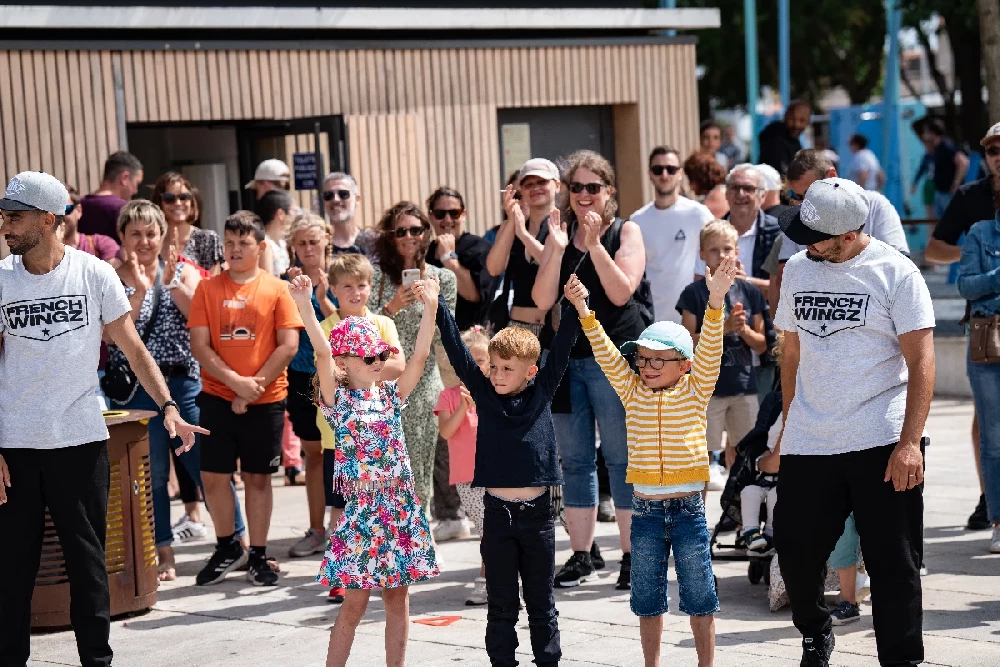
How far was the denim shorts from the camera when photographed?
18.2 feet

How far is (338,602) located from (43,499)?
1.88 metres

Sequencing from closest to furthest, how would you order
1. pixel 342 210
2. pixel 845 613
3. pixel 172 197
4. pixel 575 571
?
pixel 845 613
pixel 575 571
pixel 172 197
pixel 342 210

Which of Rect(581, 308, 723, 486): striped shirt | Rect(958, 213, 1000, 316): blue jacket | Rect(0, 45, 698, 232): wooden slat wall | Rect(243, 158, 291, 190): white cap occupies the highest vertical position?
Rect(0, 45, 698, 232): wooden slat wall

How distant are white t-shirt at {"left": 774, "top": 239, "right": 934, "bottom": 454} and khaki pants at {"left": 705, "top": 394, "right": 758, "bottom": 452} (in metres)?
2.92

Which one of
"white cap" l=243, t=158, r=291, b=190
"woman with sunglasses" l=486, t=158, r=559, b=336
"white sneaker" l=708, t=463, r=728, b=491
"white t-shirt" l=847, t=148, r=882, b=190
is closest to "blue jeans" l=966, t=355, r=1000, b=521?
"white sneaker" l=708, t=463, r=728, b=491

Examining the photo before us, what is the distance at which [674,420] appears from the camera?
577 cm

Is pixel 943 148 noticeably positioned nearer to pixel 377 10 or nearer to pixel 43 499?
pixel 377 10

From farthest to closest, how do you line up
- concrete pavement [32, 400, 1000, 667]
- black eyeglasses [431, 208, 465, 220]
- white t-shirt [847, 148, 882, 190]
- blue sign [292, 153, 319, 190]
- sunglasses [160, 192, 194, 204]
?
white t-shirt [847, 148, 882, 190] → blue sign [292, 153, 319, 190] → sunglasses [160, 192, 194, 204] → black eyeglasses [431, 208, 465, 220] → concrete pavement [32, 400, 1000, 667]

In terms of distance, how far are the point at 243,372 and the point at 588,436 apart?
1923 mm

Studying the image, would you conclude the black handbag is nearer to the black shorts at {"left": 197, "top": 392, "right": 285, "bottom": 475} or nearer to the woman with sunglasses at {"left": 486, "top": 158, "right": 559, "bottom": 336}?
the black shorts at {"left": 197, "top": 392, "right": 285, "bottom": 475}

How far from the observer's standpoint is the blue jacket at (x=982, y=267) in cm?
747

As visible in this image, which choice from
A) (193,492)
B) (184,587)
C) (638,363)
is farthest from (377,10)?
(638,363)

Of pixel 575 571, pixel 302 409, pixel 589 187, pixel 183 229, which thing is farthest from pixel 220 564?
pixel 589 187

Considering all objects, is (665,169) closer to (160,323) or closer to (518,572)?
(160,323)
